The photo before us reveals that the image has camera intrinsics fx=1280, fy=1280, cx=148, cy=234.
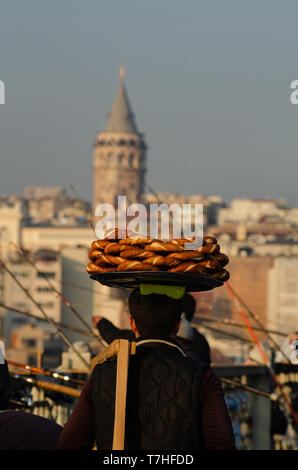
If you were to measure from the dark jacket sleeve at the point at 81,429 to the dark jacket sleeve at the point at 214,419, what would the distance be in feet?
0.93

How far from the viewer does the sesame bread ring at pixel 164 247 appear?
3.26 m

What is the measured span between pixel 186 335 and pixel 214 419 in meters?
2.02

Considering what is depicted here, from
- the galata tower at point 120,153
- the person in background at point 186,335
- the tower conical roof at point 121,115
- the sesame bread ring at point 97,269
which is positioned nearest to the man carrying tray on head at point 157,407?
the sesame bread ring at point 97,269

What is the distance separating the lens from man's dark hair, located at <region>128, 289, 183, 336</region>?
3234 millimetres

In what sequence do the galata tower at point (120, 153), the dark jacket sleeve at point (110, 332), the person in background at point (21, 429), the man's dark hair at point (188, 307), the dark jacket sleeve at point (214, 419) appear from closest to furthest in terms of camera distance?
the dark jacket sleeve at point (214, 419)
the person in background at point (21, 429)
the dark jacket sleeve at point (110, 332)
the man's dark hair at point (188, 307)
the galata tower at point (120, 153)

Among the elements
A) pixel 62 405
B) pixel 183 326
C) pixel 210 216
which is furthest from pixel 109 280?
pixel 210 216

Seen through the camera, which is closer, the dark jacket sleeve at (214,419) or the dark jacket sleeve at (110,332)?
the dark jacket sleeve at (214,419)

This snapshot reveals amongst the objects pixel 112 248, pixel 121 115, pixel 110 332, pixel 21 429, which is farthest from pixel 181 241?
pixel 121 115

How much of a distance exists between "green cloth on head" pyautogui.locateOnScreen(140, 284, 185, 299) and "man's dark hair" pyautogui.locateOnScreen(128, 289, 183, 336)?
0.01m

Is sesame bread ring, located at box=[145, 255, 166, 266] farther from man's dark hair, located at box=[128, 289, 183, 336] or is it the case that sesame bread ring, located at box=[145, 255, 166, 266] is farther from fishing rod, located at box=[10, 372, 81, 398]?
fishing rod, located at box=[10, 372, 81, 398]

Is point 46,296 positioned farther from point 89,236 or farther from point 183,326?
point 183,326

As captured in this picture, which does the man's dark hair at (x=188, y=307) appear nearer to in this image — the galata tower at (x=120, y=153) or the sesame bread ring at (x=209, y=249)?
the sesame bread ring at (x=209, y=249)

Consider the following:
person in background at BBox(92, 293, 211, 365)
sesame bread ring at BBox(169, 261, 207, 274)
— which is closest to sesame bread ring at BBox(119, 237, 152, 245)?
sesame bread ring at BBox(169, 261, 207, 274)

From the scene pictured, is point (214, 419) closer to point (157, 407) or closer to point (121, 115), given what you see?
point (157, 407)
